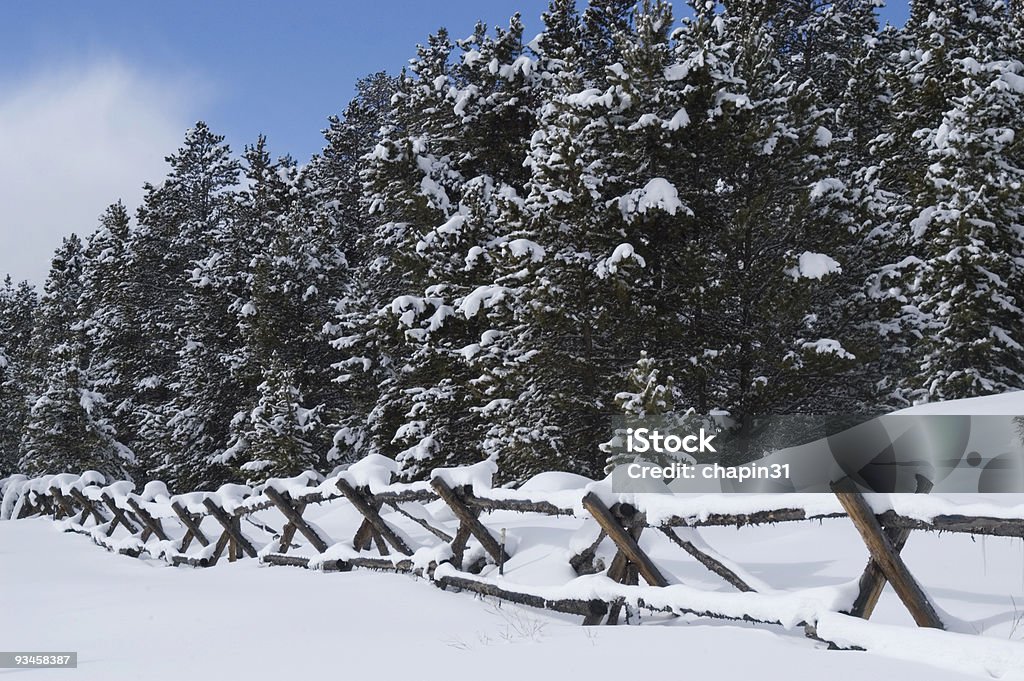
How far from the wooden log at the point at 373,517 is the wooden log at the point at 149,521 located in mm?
6567

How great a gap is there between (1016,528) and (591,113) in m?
17.8

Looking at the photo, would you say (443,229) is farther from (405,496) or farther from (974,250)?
(405,496)

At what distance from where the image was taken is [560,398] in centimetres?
1942

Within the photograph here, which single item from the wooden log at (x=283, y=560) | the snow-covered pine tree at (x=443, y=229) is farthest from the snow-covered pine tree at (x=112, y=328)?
the wooden log at (x=283, y=560)

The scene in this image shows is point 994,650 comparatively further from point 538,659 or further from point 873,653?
point 538,659

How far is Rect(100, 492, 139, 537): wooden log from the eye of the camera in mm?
16016

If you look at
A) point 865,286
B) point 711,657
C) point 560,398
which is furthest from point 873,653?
point 865,286

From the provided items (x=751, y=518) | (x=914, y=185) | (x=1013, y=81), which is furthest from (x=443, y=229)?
(x=751, y=518)

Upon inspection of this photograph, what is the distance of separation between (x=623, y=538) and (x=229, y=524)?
24.4ft

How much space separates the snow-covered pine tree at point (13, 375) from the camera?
154ft

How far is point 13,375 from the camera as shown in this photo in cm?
5034

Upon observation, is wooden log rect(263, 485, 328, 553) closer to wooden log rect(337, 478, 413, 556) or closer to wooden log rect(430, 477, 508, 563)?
wooden log rect(337, 478, 413, 556)

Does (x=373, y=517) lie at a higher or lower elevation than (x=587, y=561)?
higher

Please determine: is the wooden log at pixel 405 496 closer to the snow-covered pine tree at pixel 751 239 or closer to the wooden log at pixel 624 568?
the wooden log at pixel 624 568
